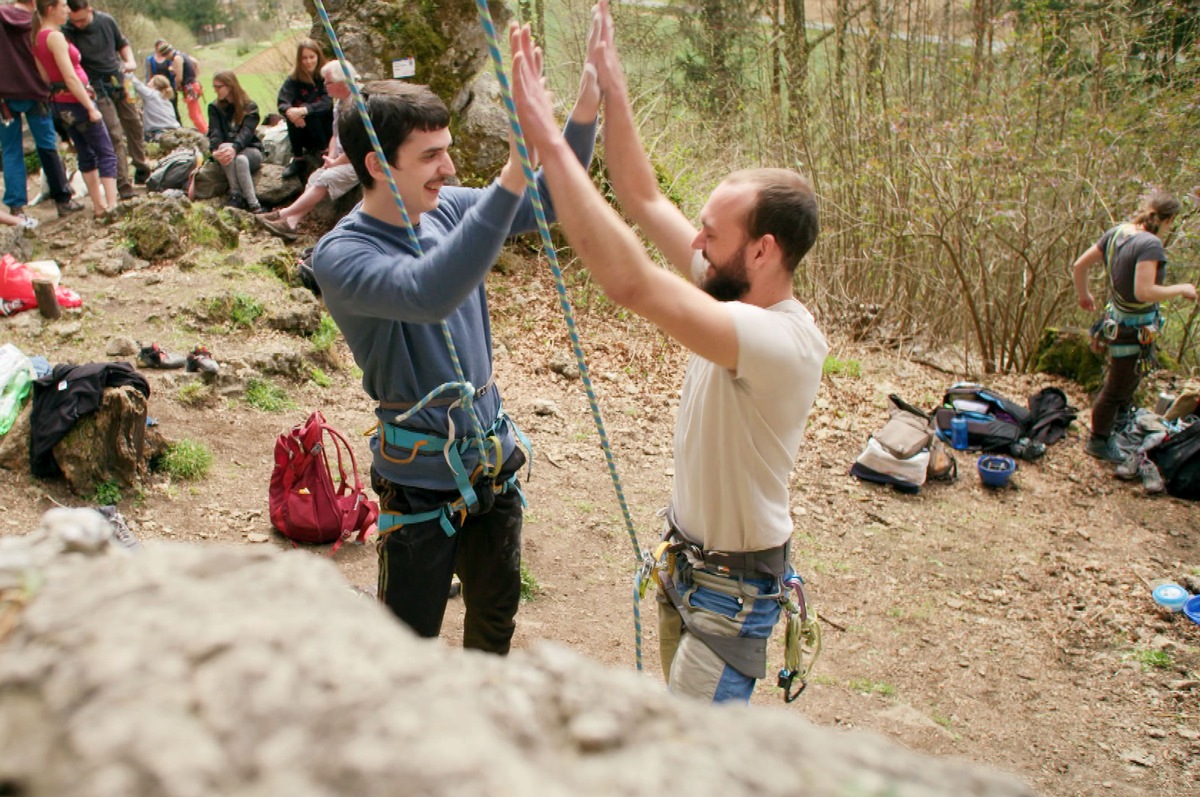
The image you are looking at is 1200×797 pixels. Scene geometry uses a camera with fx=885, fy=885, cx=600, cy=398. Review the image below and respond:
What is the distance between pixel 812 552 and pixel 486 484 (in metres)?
3.36

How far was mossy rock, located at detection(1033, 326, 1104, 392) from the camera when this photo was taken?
8.55 m

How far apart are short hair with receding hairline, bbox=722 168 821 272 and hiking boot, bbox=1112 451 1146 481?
5.97 metres

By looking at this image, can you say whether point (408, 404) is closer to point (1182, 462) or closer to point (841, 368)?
point (841, 368)

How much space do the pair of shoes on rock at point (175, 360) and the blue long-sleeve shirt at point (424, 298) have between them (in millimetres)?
3613

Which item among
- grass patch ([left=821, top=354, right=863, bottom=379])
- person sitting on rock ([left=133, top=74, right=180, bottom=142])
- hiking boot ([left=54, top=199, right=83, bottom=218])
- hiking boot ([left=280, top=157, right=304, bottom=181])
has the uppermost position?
person sitting on rock ([left=133, top=74, right=180, bottom=142])

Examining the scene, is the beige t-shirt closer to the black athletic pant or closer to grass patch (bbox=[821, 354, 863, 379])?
the black athletic pant

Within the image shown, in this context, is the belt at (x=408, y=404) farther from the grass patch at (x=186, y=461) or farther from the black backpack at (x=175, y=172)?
the black backpack at (x=175, y=172)

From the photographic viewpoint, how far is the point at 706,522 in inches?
92.0

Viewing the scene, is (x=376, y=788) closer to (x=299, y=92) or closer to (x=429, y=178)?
(x=429, y=178)

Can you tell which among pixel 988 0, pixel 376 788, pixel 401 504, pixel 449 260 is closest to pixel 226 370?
pixel 401 504

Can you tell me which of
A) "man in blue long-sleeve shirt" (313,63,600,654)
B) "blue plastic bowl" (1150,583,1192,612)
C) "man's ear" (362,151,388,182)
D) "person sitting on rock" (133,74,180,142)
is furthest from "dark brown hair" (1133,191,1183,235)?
"person sitting on rock" (133,74,180,142)

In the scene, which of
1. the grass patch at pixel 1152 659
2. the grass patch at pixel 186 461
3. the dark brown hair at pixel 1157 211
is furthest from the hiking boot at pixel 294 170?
the grass patch at pixel 1152 659

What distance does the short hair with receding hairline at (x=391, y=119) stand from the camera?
7.92 ft

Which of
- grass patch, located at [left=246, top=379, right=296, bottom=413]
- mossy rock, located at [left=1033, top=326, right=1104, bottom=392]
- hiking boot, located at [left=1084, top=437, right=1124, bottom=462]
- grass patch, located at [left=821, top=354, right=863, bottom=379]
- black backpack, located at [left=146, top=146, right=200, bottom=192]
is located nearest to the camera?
grass patch, located at [left=246, top=379, right=296, bottom=413]
